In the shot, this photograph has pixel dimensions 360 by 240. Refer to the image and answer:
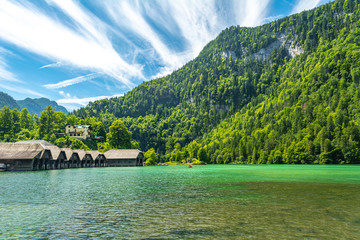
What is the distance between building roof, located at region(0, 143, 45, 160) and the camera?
80188mm

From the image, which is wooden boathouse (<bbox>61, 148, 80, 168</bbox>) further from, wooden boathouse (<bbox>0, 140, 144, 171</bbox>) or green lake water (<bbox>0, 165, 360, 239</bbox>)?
green lake water (<bbox>0, 165, 360, 239</bbox>)

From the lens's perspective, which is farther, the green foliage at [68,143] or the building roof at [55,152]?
the green foliage at [68,143]

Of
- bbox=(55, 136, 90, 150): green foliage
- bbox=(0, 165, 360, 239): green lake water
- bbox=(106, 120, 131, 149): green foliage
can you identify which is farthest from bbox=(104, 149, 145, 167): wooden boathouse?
bbox=(0, 165, 360, 239): green lake water

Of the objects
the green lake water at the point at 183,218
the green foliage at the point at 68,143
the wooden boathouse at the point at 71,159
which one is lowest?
the green lake water at the point at 183,218

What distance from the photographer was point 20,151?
82.0 meters

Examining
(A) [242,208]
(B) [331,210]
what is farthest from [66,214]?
(B) [331,210]

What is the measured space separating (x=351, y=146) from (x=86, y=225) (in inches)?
5285

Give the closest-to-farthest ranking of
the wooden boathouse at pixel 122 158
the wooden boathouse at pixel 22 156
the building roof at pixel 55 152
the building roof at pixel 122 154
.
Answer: the wooden boathouse at pixel 22 156 → the building roof at pixel 55 152 → the building roof at pixel 122 154 → the wooden boathouse at pixel 122 158

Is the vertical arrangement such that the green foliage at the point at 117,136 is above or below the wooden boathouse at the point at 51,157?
above

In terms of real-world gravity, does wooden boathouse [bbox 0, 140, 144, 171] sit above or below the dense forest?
below

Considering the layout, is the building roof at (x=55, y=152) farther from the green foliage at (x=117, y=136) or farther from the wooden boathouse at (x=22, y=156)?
the green foliage at (x=117, y=136)

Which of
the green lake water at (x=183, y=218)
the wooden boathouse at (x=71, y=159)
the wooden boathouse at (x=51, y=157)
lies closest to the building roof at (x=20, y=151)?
the wooden boathouse at (x=51, y=157)

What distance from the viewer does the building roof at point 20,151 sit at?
80.2 meters

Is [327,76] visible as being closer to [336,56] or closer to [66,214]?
[336,56]
